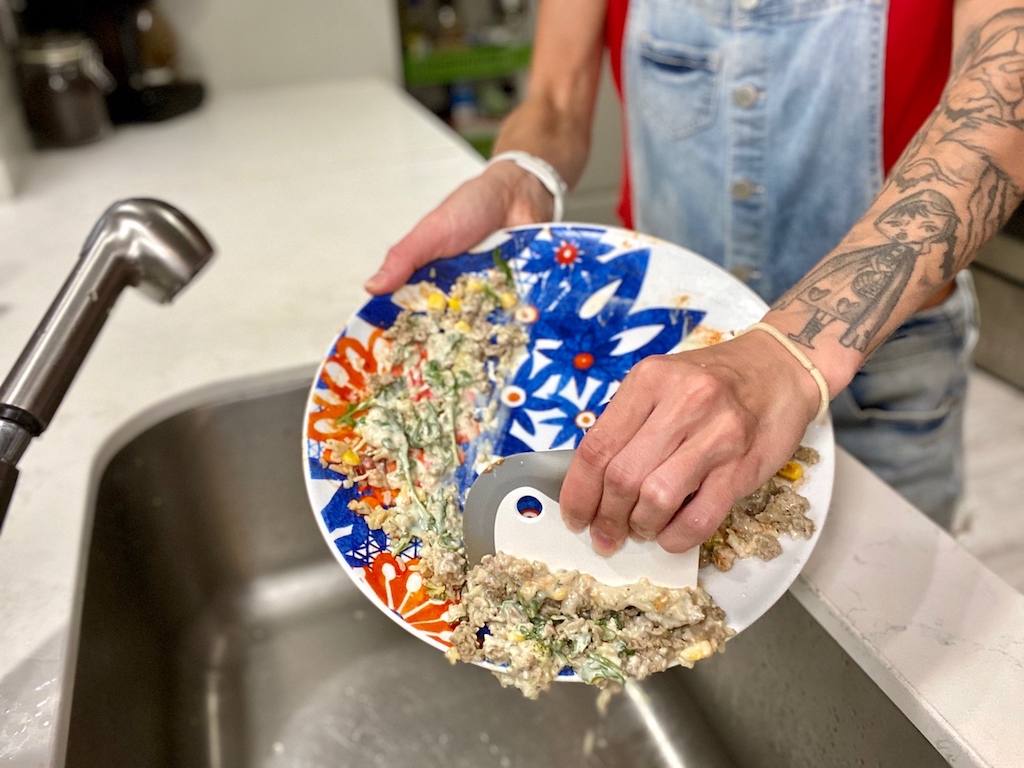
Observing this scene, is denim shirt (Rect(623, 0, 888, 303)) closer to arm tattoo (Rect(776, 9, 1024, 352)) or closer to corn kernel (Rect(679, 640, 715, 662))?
arm tattoo (Rect(776, 9, 1024, 352))

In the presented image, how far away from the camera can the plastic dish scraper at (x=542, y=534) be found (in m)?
0.54

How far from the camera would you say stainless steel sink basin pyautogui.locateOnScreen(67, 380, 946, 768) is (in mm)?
659

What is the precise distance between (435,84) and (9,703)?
1989 mm

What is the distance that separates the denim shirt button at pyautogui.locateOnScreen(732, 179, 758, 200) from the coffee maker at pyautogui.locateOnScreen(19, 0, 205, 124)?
116 centimetres

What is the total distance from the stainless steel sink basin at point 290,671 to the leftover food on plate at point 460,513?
4.6 inches

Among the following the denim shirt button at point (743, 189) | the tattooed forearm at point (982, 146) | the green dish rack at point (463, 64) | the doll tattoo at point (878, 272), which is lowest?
the green dish rack at point (463, 64)

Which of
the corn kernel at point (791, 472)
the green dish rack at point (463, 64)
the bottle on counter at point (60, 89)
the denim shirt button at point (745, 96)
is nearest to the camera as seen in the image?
the corn kernel at point (791, 472)

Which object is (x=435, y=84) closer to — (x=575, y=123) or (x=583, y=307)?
(x=575, y=123)

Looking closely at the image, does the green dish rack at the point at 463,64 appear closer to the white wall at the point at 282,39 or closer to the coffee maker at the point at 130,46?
the white wall at the point at 282,39

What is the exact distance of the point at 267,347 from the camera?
0.90m

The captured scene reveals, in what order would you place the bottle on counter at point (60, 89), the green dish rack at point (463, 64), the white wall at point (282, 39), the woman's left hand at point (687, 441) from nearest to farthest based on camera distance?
1. the woman's left hand at point (687, 441)
2. the bottle on counter at point (60, 89)
3. the white wall at point (282, 39)
4. the green dish rack at point (463, 64)

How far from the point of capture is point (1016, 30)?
0.60 meters

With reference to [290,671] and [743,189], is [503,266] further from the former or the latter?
[290,671]

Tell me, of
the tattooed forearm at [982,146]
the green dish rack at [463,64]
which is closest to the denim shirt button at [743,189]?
the tattooed forearm at [982,146]
